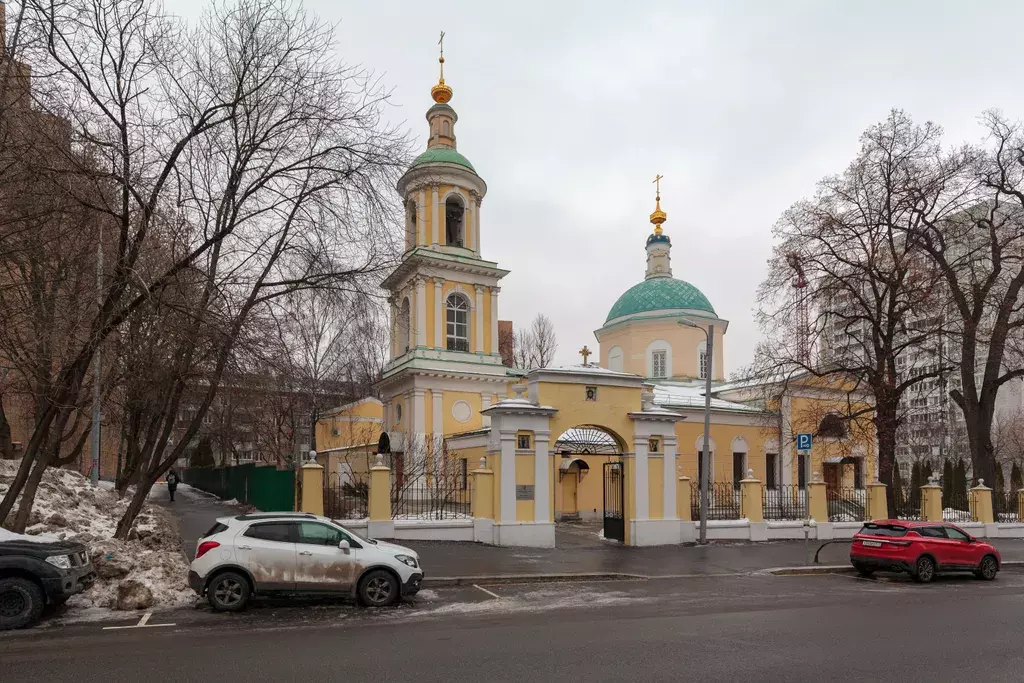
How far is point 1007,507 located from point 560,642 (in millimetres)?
28700

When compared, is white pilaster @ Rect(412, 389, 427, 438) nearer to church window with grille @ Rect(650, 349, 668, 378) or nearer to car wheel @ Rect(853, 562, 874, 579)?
church window with grille @ Rect(650, 349, 668, 378)

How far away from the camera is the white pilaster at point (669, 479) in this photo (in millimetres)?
21969

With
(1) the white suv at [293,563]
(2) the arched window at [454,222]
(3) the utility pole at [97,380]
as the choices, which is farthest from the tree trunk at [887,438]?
(3) the utility pole at [97,380]

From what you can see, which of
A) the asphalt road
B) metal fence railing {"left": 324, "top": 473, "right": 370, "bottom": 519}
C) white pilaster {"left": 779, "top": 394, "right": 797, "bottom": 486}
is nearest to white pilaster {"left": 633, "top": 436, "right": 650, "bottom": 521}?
metal fence railing {"left": 324, "top": 473, "right": 370, "bottom": 519}

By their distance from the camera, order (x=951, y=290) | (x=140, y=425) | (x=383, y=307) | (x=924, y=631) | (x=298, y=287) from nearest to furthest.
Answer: (x=924, y=631)
(x=298, y=287)
(x=383, y=307)
(x=140, y=425)
(x=951, y=290)

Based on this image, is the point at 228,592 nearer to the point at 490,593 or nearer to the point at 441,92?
the point at 490,593

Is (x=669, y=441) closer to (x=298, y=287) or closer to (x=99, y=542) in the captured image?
(x=298, y=287)

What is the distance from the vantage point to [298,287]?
45.3 feet

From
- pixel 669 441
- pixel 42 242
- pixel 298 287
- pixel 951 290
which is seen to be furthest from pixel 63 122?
pixel 951 290

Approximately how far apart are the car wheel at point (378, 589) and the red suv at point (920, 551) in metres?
10.9

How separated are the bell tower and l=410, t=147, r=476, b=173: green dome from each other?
0.05 metres

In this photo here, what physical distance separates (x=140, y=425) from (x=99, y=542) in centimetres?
1179

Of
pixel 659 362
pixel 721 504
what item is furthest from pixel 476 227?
pixel 721 504

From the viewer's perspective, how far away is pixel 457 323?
36375 mm
